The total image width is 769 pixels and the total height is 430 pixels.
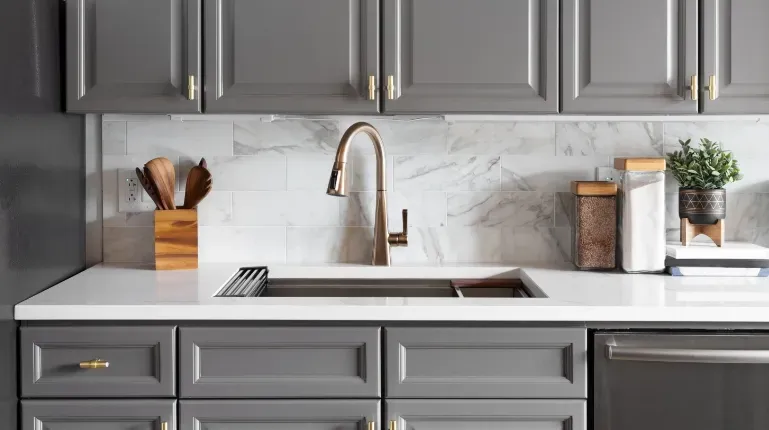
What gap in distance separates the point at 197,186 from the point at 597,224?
1272 millimetres

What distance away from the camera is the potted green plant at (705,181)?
90.7 inches

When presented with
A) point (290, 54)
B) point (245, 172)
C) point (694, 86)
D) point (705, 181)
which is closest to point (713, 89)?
point (694, 86)

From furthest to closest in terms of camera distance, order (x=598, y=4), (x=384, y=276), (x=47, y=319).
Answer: (x=384, y=276), (x=598, y=4), (x=47, y=319)

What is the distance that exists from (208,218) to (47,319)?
0.79m

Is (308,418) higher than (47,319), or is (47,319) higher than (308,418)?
(47,319)

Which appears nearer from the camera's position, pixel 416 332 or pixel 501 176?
pixel 416 332

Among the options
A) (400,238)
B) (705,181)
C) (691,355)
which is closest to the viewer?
(691,355)

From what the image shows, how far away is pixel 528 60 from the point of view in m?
2.13

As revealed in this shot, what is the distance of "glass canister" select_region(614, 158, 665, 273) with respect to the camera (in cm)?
223

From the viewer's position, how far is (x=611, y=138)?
250 cm

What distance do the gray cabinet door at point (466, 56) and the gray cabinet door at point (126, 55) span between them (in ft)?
1.93

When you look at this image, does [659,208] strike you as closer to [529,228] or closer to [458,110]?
[529,228]

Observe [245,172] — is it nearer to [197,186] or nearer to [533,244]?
[197,186]

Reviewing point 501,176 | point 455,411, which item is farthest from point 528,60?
point 455,411
